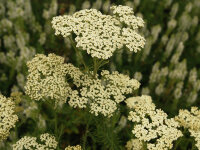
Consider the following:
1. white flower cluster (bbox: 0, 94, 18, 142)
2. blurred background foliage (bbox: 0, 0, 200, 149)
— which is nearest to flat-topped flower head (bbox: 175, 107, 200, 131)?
blurred background foliage (bbox: 0, 0, 200, 149)

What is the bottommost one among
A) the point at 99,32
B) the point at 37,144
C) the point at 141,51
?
the point at 37,144

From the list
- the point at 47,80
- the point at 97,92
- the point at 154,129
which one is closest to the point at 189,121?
the point at 154,129

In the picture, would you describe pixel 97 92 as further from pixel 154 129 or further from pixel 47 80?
pixel 154 129

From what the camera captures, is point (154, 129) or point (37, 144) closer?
point (154, 129)

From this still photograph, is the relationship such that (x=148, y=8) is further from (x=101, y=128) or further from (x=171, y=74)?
(x=101, y=128)

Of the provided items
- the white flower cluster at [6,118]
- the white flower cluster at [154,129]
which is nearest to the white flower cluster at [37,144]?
the white flower cluster at [6,118]

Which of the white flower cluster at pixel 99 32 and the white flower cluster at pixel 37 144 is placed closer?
the white flower cluster at pixel 99 32

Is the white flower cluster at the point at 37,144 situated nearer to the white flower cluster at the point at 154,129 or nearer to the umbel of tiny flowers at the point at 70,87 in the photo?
the umbel of tiny flowers at the point at 70,87

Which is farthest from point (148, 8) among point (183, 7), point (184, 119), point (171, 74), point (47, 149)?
point (47, 149)
